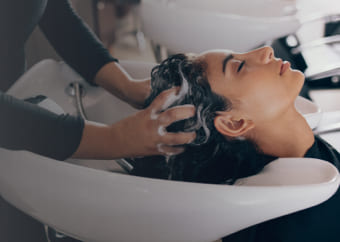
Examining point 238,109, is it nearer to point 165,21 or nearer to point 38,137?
point 38,137

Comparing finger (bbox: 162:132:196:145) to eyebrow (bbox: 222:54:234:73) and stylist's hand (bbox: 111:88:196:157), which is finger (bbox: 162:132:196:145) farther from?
eyebrow (bbox: 222:54:234:73)

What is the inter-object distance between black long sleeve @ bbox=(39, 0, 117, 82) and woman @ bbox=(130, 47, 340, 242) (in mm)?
212

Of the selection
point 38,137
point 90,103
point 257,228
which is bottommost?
point 257,228

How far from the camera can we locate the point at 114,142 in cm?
59

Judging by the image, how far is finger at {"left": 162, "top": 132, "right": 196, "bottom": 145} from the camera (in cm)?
59

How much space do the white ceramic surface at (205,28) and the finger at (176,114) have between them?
496 mm

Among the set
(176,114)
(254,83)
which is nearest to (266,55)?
(254,83)

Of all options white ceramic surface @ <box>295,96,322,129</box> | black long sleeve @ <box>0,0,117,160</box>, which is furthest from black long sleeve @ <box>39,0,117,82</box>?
white ceramic surface @ <box>295,96,322,129</box>

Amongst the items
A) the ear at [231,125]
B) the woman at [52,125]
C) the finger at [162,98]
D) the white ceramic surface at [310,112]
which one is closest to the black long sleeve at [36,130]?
the woman at [52,125]

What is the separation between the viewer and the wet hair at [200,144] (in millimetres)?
614

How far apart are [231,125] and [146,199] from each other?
21cm

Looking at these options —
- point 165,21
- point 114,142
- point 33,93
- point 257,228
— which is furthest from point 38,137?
point 165,21

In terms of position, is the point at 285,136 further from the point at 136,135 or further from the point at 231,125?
the point at 136,135

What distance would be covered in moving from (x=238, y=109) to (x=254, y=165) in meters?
0.12
